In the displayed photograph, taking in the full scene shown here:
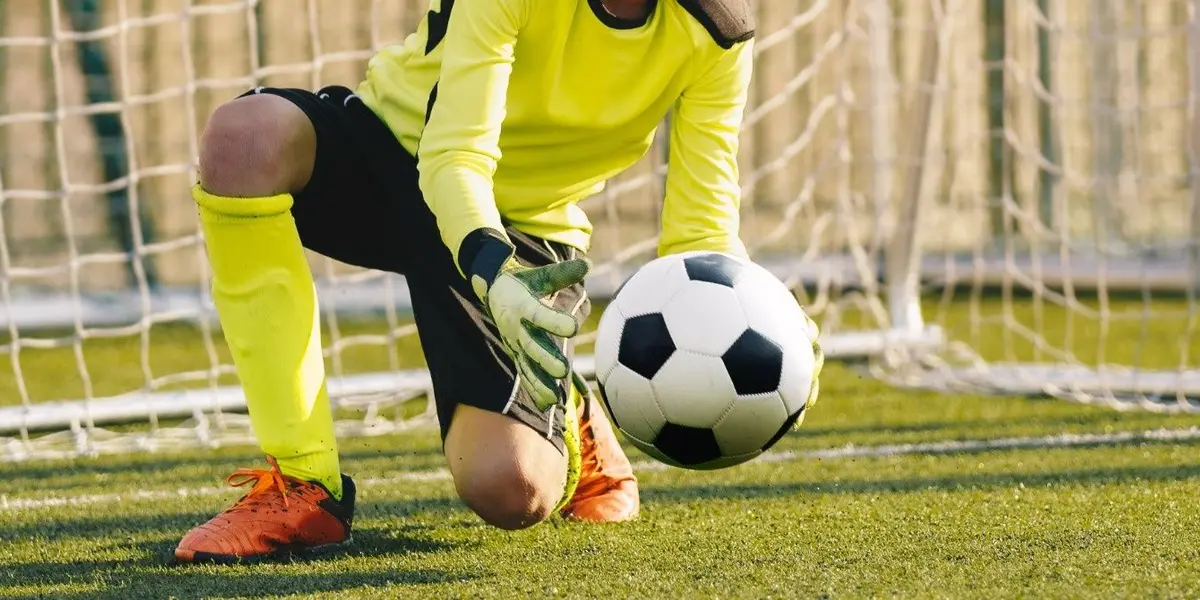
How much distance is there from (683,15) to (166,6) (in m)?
5.84

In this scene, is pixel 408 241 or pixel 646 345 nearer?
pixel 646 345

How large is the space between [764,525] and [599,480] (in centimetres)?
35

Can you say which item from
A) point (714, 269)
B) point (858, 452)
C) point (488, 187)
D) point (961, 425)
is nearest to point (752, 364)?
point (714, 269)

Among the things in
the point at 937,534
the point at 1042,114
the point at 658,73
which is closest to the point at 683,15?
the point at 658,73

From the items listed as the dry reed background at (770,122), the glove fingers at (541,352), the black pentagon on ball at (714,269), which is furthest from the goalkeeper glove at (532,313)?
the dry reed background at (770,122)

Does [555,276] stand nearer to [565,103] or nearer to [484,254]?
[484,254]

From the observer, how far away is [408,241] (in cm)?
289

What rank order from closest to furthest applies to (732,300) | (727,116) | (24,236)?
(732,300) < (727,116) < (24,236)

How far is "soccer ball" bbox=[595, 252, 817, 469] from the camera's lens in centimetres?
241

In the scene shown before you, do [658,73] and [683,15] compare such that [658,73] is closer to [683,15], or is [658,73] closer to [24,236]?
[683,15]

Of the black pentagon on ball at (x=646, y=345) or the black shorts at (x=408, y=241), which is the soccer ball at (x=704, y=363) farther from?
the black shorts at (x=408, y=241)

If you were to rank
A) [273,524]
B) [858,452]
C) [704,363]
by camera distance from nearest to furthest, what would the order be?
[704,363] → [273,524] → [858,452]

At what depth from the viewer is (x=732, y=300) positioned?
8.05ft

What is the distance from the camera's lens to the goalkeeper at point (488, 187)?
8.58ft
